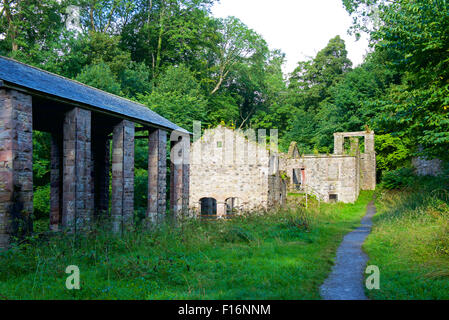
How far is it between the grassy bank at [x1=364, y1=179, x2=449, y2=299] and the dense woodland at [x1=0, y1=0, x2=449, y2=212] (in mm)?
2354

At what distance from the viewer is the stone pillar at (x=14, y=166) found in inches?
327

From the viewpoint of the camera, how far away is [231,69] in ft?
130

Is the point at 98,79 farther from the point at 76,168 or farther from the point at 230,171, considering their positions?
the point at 76,168

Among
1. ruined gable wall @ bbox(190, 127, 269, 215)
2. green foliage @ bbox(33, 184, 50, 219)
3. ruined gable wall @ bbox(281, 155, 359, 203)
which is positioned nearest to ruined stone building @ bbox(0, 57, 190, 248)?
ruined gable wall @ bbox(190, 127, 269, 215)

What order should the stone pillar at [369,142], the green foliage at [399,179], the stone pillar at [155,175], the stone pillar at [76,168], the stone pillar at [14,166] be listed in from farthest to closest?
the stone pillar at [369,142], the green foliage at [399,179], the stone pillar at [155,175], the stone pillar at [76,168], the stone pillar at [14,166]

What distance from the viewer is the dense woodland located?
36.0ft

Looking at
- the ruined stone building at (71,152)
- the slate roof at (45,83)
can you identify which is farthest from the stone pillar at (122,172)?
the slate roof at (45,83)

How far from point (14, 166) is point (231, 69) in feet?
108

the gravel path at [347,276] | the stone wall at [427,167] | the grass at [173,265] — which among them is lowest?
the gravel path at [347,276]

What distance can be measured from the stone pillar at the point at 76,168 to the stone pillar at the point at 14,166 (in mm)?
1523

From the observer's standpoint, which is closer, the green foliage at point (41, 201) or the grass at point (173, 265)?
→ the grass at point (173, 265)

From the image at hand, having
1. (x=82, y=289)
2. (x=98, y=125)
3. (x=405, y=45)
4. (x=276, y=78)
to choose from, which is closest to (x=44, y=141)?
(x=98, y=125)

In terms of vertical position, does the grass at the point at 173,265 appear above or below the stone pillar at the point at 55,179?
below

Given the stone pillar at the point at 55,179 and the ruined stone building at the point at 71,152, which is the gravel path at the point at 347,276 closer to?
the ruined stone building at the point at 71,152
